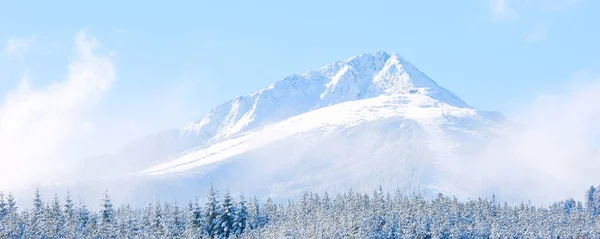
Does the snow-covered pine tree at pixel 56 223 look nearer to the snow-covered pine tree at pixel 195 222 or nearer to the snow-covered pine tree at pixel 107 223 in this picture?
the snow-covered pine tree at pixel 107 223

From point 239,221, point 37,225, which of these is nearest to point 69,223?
point 37,225

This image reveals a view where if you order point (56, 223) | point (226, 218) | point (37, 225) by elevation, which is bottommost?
point (226, 218)

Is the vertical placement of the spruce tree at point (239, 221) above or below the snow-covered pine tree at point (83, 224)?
below

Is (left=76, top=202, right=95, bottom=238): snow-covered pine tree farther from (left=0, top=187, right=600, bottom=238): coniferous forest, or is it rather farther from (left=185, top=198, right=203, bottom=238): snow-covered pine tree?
(left=185, top=198, right=203, bottom=238): snow-covered pine tree

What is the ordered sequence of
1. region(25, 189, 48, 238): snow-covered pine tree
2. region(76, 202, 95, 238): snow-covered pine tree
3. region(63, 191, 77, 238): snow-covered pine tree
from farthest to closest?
region(76, 202, 95, 238): snow-covered pine tree < region(63, 191, 77, 238): snow-covered pine tree < region(25, 189, 48, 238): snow-covered pine tree

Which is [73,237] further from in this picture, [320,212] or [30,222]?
[320,212]

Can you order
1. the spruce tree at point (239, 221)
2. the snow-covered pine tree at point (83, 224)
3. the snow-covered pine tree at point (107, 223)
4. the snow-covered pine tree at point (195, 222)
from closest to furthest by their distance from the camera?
the snow-covered pine tree at point (83, 224) → the snow-covered pine tree at point (195, 222) → the snow-covered pine tree at point (107, 223) → the spruce tree at point (239, 221)

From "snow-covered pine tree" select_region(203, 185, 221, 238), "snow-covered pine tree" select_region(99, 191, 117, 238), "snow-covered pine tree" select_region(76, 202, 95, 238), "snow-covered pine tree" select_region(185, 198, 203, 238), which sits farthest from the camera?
"snow-covered pine tree" select_region(203, 185, 221, 238)

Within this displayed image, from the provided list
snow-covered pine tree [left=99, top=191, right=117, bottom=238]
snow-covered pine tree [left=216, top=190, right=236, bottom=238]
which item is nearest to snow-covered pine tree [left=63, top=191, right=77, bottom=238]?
snow-covered pine tree [left=99, top=191, right=117, bottom=238]

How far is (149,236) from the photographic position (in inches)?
6024

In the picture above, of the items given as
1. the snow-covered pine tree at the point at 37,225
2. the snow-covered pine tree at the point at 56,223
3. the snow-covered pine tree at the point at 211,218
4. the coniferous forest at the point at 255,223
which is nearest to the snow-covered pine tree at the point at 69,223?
the coniferous forest at the point at 255,223

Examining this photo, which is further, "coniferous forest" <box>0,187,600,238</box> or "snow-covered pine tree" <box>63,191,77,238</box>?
"coniferous forest" <box>0,187,600,238</box>

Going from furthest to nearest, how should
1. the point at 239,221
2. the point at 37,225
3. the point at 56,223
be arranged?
the point at 239,221
the point at 56,223
the point at 37,225

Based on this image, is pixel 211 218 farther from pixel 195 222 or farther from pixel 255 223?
pixel 255 223
